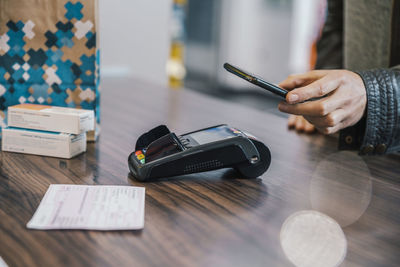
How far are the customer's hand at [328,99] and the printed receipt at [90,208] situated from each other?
0.34 metres

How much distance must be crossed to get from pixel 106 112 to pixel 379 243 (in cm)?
90

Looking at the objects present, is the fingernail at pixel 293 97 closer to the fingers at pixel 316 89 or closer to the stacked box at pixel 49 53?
the fingers at pixel 316 89

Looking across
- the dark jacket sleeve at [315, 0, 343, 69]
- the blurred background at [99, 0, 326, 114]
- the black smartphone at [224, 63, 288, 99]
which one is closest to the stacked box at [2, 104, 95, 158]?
the black smartphone at [224, 63, 288, 99]

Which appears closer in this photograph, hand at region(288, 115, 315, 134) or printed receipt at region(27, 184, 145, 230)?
printed receipt at region(27, 184, 145, 230)

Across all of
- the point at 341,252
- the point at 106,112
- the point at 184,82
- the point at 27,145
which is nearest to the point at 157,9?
the point at 106,112

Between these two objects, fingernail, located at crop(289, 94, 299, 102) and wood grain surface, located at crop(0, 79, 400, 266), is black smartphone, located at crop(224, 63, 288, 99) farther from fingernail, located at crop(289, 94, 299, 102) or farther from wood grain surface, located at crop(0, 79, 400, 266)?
wood grain surface, located at crop(0, 79, 400, 266)

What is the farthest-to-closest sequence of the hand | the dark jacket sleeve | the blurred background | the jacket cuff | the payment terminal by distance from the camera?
the blurred background
the dark jacket sleeve
the hand
the jacket cuff
the payment terminal

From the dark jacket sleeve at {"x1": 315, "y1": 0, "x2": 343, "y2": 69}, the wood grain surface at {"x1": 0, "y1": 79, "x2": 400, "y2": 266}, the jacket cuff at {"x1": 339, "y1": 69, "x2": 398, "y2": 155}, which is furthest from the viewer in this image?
the dark jacket sleeve at {"x1": 315, "y1": 0, "x2": 343, "y2": 69}

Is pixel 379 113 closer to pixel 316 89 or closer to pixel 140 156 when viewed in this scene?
pixel 316 89

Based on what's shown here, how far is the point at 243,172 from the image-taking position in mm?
711

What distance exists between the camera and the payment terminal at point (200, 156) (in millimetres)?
671

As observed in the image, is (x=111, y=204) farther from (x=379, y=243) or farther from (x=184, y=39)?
(x=184, y=39)

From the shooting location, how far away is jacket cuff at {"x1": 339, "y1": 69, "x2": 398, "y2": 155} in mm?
828

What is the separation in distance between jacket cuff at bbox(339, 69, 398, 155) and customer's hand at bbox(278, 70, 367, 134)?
0.06 ft
